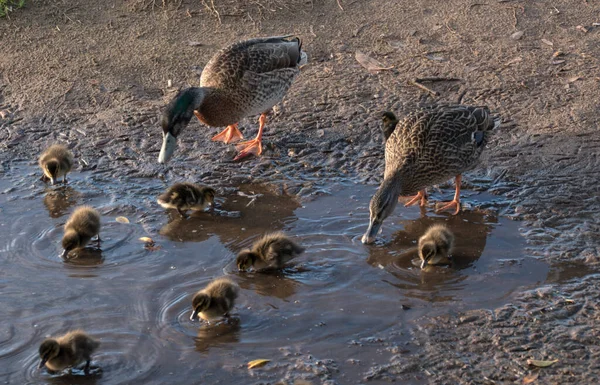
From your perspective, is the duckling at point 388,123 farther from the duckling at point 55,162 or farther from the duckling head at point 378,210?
the duckling at point 55,162

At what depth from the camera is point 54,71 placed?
853 centimetres

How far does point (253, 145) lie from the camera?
732 centimetres

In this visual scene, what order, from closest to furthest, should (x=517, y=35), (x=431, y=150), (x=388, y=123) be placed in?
(x=431, y=150) < (x=388, y=123) < (x=517, y=35)

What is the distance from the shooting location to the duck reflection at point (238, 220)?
611 centimetres

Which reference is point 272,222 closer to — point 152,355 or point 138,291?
point 138,291

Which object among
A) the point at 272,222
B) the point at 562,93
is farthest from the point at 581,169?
the point at 272,222

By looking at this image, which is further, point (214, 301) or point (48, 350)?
point (214, 301)

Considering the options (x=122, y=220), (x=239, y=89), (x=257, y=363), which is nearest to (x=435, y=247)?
(x=257, y=363)

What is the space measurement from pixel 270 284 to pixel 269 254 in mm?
192

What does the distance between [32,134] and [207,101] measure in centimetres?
175

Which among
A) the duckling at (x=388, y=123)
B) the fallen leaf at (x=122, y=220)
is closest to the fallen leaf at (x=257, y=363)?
the fallen leaf at (x=122, y=220)

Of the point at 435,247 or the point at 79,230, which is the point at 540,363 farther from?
the point at 79,230

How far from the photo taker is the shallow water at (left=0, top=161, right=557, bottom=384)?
4688mm

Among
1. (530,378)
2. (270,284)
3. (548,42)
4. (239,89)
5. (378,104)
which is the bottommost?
(530,378)
